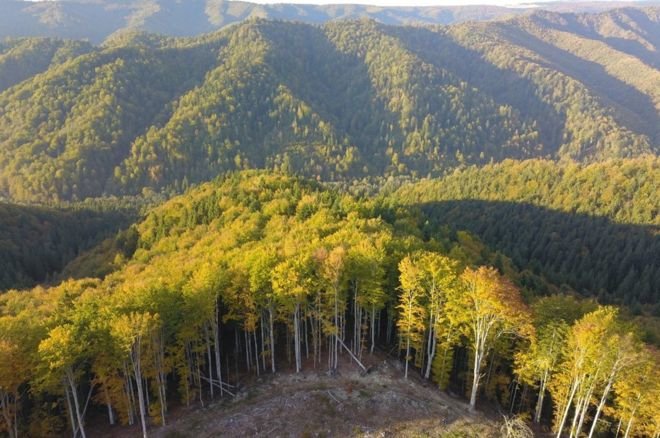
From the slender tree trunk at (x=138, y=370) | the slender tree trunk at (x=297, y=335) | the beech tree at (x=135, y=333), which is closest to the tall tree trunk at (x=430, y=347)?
the slender tree trunk at (x=297, y=335)

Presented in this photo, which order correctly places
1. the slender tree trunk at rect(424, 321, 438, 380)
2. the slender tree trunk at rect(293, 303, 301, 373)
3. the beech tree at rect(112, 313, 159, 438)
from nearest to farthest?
the beech tree at rect(112, 313, 159, 438)
the slender tree trunk at rect(293, 303, 301, 373)
the slender tree trunk at rect(424, 321, 438, 380)

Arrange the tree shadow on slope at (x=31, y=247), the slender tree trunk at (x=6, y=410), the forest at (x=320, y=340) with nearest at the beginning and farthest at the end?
the slender tree trunk at (x=6, y=410) < the forest at (x=320, y=340) < the tree shadow on slope at (x=31, y=247)

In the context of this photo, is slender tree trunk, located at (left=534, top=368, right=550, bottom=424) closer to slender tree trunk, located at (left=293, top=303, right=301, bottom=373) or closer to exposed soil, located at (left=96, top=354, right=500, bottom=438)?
exposed soil, located at (left=96, top=354, right=500, bottom=438)

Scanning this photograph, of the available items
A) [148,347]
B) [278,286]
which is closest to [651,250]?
[278,286]

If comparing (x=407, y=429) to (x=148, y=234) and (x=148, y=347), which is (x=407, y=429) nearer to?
(x=148, y=347)

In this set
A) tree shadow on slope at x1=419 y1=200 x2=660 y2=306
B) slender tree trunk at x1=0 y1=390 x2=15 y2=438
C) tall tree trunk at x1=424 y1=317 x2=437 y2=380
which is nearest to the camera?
slender tree trunk at x1=0 y1=390 x2=15 y2=438

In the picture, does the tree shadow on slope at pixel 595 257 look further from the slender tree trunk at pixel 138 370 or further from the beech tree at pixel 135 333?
the slender tree trunk at pixel 138 370

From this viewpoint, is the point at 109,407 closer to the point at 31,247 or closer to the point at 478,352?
the point at 478,352

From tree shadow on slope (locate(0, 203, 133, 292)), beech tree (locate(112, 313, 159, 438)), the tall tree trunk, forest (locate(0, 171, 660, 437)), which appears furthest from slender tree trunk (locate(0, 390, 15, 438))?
tree shadow on slope (locate(0, 203, 133, 292))
